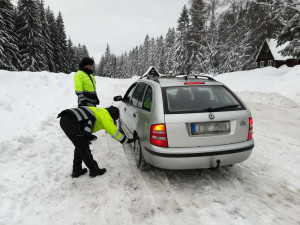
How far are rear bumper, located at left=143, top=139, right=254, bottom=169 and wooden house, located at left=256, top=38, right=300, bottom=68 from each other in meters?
34.0

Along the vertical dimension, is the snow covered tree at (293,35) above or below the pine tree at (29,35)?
below

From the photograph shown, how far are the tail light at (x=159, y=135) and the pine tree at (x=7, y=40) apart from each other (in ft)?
84.0

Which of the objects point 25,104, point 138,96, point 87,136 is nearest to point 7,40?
point 25,104

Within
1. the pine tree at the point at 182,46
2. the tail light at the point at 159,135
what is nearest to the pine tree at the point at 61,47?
the pine tree at the point at 182,46

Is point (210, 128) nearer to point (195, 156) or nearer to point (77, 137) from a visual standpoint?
point (195, 156)

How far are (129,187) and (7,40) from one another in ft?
93.8

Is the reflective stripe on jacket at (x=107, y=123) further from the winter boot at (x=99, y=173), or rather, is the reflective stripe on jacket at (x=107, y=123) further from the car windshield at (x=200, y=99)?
the car windshield at (x=200, y=99)

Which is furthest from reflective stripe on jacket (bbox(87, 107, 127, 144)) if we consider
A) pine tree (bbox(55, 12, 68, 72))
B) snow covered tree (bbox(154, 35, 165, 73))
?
snow covered tree (bbox(154, 35, 165, 73))

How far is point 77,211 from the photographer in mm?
2791

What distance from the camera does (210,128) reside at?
3152 mm

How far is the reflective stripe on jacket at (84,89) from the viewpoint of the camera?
4746 millimetres

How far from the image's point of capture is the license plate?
3.11 m

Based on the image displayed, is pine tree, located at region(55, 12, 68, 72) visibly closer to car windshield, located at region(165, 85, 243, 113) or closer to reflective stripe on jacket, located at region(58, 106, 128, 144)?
reflective stripe on jacket, located at region(58, 106, 128, 144)

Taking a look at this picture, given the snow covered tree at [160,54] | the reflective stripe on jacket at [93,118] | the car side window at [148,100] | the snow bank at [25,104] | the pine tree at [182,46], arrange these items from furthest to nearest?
the snow covered tree at [160,54]
the pine tree at [182,46]
the snow bank at [25,104]
the car side window at [148,100]
the reflective stripe on jacket at [93,118]
